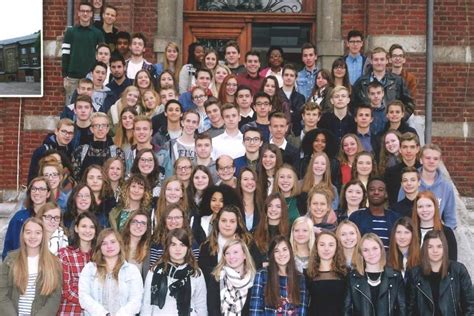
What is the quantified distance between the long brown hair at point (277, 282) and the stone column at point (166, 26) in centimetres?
722

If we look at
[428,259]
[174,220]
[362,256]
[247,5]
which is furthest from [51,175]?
[247,5]

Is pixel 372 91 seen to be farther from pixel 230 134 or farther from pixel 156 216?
pixel 156 216

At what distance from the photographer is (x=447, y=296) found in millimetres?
9492

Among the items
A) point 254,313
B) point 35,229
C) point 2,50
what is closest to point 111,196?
point 35,229

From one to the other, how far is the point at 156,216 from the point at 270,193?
52.4 inches

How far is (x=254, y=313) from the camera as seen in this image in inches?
380

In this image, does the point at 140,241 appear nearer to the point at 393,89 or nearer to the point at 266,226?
the point at 266,226

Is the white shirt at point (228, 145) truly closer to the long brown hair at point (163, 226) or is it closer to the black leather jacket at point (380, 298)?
the long brown hair at point (163, 226)

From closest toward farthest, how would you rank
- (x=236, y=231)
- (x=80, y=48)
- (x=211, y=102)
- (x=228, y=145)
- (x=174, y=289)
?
(x=174, y=289) → (x=236, y=231) → (x=228, y=145) → (x=211, y=102) → (x=80, y=48)

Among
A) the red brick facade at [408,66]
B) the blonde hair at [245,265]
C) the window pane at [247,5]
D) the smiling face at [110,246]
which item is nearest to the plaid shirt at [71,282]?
the smiling face at [110,246]

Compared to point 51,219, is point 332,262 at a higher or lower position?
lower

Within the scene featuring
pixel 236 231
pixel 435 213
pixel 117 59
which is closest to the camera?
pixel 236 231

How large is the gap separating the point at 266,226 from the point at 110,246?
1.72m

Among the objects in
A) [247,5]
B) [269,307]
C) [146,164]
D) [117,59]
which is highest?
[247,5]
